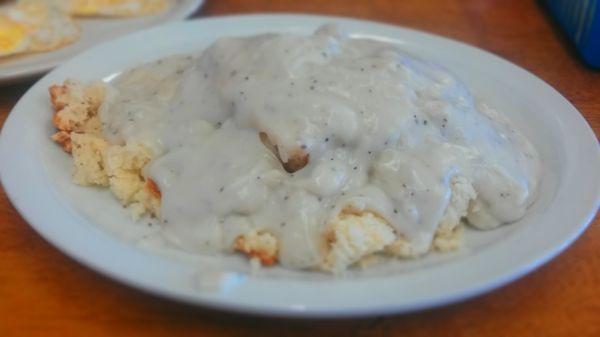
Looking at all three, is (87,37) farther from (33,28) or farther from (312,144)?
(312,144)

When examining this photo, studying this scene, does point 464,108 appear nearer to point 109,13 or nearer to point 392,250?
point 392,250

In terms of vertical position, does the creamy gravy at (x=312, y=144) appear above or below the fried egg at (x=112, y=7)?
above

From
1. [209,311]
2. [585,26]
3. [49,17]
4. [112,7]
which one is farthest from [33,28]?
[585,26]

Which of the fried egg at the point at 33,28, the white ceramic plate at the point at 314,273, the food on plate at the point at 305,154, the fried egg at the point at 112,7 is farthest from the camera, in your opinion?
the fried egg at the point at 112,7

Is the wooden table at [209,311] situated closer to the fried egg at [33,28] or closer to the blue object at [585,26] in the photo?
the fried egg at [33,28]

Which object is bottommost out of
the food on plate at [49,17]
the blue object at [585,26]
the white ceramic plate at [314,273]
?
the blue object at [585,26]

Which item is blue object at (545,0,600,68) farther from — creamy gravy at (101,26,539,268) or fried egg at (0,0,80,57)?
fried egg at (0,0,80,57)

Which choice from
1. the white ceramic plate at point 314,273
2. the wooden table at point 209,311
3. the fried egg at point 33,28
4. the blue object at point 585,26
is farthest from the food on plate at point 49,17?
the blue object at point 585,26

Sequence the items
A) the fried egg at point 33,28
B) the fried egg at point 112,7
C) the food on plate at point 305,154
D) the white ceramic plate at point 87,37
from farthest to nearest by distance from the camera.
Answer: the fried egg at point 112,7 < the fried egg at point 33,28 < the white ceramic plate at point 87,37 < the food on plate at point 305,154
